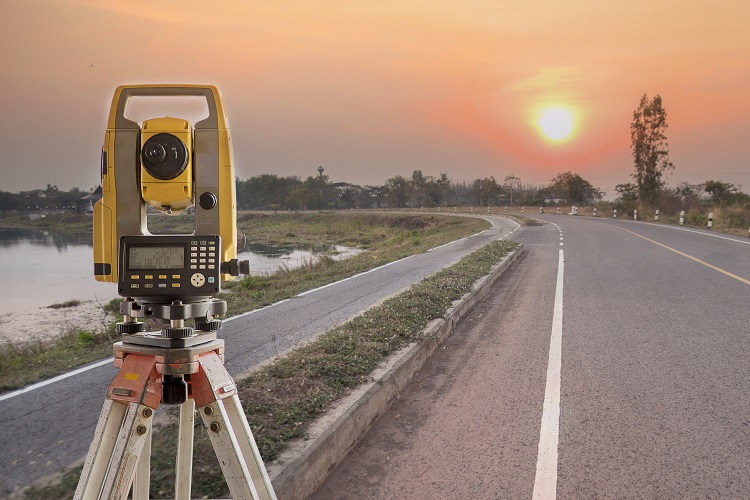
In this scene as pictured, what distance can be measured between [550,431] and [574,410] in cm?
49

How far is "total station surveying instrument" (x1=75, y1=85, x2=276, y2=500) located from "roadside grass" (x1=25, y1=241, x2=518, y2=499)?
2.67 ft

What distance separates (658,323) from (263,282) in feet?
33.6

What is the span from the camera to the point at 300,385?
4.24 metres

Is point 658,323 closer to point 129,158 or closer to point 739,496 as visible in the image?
point 739,496

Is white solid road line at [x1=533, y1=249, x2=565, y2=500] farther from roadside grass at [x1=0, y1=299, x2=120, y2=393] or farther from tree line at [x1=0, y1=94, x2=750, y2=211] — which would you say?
tree line at [x1=0, y1=94, x2=750, y2=211]

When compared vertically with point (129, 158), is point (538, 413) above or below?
below

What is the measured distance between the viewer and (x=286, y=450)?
3.15m

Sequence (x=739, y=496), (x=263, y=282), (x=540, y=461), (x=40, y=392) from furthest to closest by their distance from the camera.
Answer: (x=263, y=282)
(x=40, y=392)
(x=540, y=461)
(x=739, y=496)

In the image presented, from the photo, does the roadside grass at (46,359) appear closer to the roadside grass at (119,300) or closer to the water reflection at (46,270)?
the roadside grass at (119,300)

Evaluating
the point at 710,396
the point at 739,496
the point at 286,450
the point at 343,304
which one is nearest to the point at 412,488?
the point at 286,450

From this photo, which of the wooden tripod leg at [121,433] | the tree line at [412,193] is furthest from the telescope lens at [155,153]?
the tree line at [412,193]

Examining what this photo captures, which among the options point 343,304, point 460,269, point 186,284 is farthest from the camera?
point 460,269

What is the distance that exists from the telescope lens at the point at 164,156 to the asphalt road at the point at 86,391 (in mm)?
2089

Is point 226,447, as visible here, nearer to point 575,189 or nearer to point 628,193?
point 628,193
